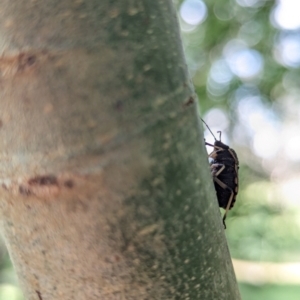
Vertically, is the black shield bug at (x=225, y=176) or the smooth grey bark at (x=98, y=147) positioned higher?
the smooth grey bark at (x=98, y=147)

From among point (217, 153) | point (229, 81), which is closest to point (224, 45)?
point (229, 81)

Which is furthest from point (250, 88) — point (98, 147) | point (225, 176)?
point (98, 147)

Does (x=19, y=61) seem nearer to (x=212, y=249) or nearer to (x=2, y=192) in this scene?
(x=2, y=192)

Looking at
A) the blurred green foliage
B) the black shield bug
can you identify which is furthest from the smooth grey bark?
the blurred green foliage

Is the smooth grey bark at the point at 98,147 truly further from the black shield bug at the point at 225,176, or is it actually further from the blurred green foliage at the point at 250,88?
the blurred green foliage at the point at 250,88

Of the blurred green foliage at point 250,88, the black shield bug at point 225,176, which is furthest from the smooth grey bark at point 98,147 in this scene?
the blurred green foliage at point 250,88

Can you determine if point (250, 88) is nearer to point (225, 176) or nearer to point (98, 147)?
point (225, 176)
